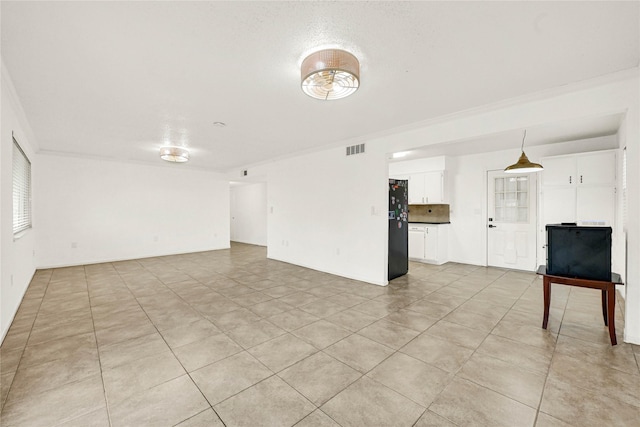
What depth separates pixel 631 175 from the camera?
257 centimetres

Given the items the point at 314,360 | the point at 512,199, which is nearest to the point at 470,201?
the point at 512,199

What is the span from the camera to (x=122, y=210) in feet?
22.8

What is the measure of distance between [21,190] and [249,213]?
20.6ft

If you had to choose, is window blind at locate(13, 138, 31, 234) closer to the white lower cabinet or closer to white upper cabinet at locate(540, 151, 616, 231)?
the white lower cabinet

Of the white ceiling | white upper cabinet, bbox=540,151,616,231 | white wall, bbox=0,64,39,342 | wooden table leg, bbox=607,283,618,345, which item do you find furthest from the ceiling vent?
white wall, bbox=0,64,39,342

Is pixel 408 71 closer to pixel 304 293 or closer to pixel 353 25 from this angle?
pixel 353 25

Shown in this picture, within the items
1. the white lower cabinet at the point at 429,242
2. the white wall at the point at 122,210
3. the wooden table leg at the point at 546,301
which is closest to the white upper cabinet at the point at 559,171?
the white lower cabinet at the point at 429,242

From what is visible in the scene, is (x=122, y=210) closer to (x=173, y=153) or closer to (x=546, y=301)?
(x=173, y=153)

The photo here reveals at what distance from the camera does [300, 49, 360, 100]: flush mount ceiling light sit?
6.82 feet

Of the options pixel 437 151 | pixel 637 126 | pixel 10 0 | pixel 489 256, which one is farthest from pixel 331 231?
pixel 10 0

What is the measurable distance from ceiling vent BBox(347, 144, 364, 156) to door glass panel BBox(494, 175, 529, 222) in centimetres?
347

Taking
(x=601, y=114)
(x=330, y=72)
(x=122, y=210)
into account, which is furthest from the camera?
(x=122, y=210)

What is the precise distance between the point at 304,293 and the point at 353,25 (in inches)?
137

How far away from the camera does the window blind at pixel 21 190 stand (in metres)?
3.98
